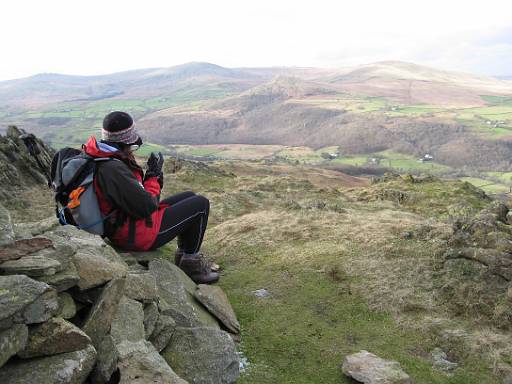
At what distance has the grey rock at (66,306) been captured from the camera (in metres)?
6.31

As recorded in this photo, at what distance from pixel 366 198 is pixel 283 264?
22867 millimetres

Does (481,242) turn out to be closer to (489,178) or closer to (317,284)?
(317,284)

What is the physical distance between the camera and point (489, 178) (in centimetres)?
13038

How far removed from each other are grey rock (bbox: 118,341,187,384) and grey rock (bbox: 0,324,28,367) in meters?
Result: 1.39

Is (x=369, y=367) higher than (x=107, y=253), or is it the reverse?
(x=107, y=253)

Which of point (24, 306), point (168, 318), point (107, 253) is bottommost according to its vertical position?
point (168, 318)

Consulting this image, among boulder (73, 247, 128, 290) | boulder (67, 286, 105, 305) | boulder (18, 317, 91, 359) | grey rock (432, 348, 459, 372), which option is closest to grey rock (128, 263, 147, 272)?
boulder (73, 247, 128, 290)

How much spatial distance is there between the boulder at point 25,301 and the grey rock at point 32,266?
1.54ft

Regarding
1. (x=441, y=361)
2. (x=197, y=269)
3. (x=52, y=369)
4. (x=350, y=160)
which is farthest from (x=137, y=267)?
(x=350, y=160)

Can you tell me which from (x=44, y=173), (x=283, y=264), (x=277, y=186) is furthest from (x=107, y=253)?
(x=277, y=186)

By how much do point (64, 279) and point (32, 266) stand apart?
1.59 feet

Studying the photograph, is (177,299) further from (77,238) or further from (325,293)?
(325,293)

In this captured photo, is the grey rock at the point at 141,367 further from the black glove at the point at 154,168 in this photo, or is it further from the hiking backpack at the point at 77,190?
the black glove at the point at 154,168

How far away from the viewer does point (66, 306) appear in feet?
21.3
